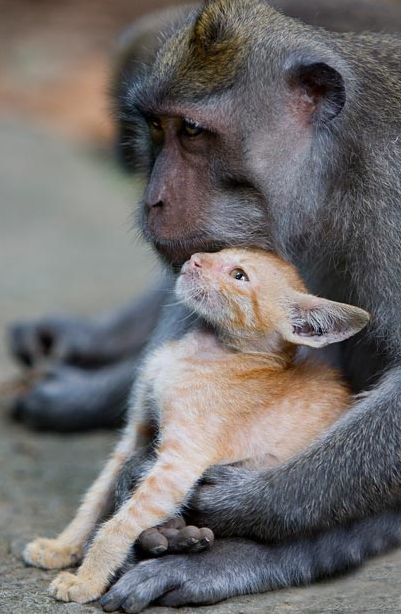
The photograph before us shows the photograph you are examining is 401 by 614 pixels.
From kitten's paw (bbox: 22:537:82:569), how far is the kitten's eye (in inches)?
48.1

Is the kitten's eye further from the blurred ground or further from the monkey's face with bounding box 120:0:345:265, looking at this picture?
the blurred ground

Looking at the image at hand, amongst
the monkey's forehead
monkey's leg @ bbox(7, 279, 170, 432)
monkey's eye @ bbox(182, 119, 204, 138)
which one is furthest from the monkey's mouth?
monkey's leg @ bbox(7, 279, 170, 432)

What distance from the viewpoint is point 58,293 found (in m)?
10.6

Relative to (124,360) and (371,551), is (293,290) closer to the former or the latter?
(371,551)

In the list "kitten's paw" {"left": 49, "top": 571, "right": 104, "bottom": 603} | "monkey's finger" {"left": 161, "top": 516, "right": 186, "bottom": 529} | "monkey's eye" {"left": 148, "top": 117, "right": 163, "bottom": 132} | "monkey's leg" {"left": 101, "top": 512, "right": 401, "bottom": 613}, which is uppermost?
"monkey's eye" {"left": 148, "top": 117, "right": 163, "bottom": 132}

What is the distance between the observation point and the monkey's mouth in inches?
195

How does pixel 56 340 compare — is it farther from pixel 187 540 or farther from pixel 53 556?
pixel 187 540

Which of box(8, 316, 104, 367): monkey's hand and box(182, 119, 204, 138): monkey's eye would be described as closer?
box(182, 119, 204, 138): monkey's eye

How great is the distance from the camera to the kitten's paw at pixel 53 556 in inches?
197

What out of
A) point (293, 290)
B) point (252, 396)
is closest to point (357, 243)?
point (293, 290)

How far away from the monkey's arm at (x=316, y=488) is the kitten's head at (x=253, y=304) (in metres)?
0.40

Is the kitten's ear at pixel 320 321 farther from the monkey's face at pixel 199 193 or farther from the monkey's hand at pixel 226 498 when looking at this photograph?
the monkey's hand at pixel 226 498

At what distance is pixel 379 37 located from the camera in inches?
224

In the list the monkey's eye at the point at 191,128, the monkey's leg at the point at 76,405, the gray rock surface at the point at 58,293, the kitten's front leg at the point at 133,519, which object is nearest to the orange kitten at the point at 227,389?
the kitten's front leg at the point at 133,519
